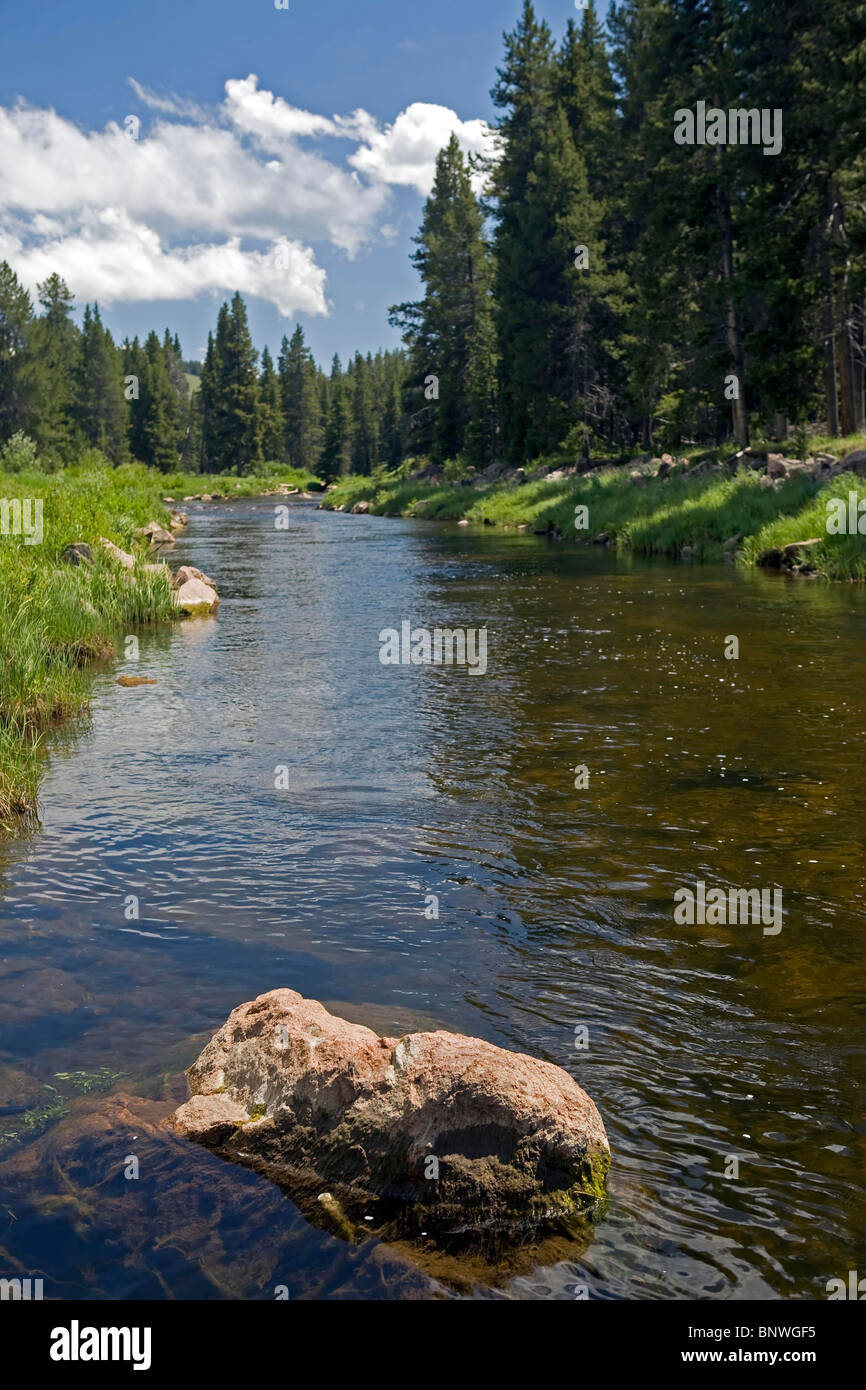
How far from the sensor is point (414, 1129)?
4461 mm

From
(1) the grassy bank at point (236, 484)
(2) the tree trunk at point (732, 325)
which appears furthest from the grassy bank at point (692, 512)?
(1) the grassy bank at point (236, 484)

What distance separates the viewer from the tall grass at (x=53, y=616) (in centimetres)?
1059

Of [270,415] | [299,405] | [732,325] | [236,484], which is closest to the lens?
[732,325]

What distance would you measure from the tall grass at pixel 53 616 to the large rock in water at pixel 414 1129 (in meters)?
5.34

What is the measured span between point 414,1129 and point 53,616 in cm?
1262

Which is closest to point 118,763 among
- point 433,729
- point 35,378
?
point 433,729

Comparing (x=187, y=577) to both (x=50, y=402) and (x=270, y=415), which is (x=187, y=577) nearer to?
(x=50, y=402)

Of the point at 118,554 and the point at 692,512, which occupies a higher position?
the point at 692,512

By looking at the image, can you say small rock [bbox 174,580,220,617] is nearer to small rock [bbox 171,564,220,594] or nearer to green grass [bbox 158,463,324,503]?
small rock [bbox 171,564,220,594]

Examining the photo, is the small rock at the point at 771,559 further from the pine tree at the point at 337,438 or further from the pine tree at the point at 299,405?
the pine tree at the point at 299,405

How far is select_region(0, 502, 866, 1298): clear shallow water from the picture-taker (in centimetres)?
431

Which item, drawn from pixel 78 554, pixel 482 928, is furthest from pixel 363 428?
pixel 482 928

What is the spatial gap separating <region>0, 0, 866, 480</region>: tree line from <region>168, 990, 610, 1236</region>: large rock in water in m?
26.9

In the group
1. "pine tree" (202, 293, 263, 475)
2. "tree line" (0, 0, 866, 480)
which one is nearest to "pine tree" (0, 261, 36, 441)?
"tree line" (0, 0, 866, 480)
